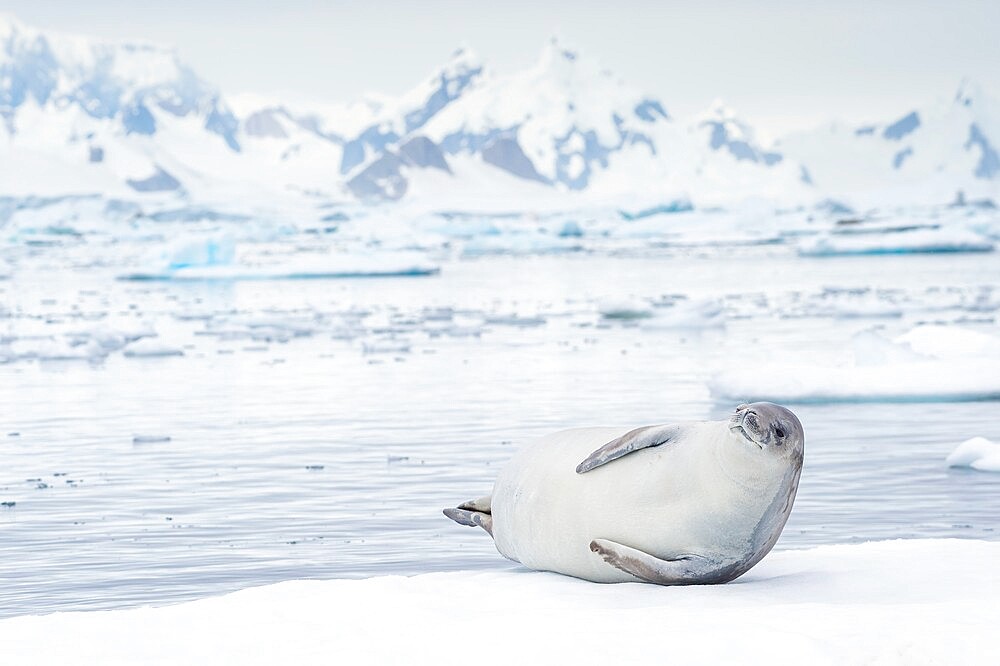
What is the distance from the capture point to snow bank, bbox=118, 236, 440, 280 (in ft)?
117

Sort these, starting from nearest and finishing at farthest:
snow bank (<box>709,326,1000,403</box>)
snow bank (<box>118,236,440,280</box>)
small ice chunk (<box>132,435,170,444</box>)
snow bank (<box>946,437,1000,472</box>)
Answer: snow bank (<box>946,437,1000,472</box>)
small ice chunk (<box>132,435,170,444</box>)
snow bank (<box>709,326,1000,403</box>)
snow bank (<box>118,236,440,280</box>)

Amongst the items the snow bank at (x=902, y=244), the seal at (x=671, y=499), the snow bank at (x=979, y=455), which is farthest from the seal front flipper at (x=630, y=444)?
the snow bank at (x=902, y=244)

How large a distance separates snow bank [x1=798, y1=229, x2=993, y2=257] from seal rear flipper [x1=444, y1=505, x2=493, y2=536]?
42.5 m

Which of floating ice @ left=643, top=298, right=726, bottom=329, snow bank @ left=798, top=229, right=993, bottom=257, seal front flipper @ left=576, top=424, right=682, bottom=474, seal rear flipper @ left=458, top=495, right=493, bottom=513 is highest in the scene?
seal front flipper @ left=576, top=424, right=682, bottom=474

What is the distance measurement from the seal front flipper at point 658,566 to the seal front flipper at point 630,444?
0.27 m

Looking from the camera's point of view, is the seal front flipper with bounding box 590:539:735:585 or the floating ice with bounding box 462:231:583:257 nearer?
the seal front flipper with bounding box 590:539:735:585

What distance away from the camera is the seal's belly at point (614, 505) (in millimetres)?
4781

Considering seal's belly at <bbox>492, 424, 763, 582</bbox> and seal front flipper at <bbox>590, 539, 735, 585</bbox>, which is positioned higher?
seal's belly at <bbox>492, 424, 763, 582</bbox>

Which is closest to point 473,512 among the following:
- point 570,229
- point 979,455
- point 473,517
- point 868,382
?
point 473,517

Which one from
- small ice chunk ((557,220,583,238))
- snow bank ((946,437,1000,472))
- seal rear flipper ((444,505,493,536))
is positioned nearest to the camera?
seal rear flipper ((444,505,493,536))

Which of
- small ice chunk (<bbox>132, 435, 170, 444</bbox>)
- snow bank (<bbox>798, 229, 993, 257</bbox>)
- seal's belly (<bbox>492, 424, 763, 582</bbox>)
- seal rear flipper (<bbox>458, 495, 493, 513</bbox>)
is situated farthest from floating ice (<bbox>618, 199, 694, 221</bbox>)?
seal's belly (<bbox>492, 424, 763, 582</bbox>)

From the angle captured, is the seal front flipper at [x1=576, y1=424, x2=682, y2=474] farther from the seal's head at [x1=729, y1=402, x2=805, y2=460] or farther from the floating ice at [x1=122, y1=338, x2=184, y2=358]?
the floating ice at [x1=122, y1=338, x2=184, y2=358]

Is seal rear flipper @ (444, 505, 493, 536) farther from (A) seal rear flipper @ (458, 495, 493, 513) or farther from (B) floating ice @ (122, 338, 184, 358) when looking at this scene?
(B) floating ice @ (122, 338, 184, 358)

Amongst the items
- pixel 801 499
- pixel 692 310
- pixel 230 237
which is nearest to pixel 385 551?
pixel 801 499
